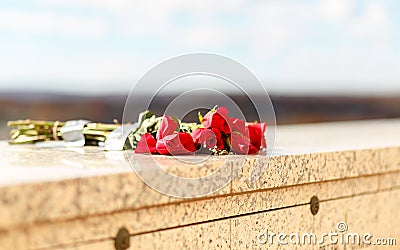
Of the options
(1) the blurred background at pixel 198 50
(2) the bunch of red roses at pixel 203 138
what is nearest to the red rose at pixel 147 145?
(2) the bunch of red roses at pixel 203 138

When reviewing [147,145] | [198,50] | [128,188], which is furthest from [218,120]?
[198,50]

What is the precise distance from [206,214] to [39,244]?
0.39 meters

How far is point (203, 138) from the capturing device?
4.73 feet

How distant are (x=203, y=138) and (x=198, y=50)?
7.72 ft

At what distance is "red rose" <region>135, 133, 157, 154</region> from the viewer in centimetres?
146

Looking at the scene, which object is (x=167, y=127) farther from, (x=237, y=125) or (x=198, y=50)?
(x=198, y=50)

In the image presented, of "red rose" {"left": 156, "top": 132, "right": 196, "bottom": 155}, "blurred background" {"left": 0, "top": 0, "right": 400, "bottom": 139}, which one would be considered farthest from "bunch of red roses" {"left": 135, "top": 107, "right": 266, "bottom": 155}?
"blurred background" {"left": 0, "top": 0, "right": 400, "bottom": 139}

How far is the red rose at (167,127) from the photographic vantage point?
143cm

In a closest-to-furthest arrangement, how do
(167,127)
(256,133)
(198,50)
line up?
(167,127) < (256,133) < (198,50)

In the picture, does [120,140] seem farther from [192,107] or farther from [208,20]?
[208,20]

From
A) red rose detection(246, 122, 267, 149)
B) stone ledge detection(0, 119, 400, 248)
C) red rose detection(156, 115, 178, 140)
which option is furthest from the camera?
red rose detection(246, 122, 267, 149)

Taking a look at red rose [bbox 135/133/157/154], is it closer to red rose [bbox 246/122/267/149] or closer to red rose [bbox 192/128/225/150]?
red rose [bbox 192/128/225/150]

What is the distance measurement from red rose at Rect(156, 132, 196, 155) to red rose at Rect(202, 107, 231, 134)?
50 millimetres

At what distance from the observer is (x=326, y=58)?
160 inches
